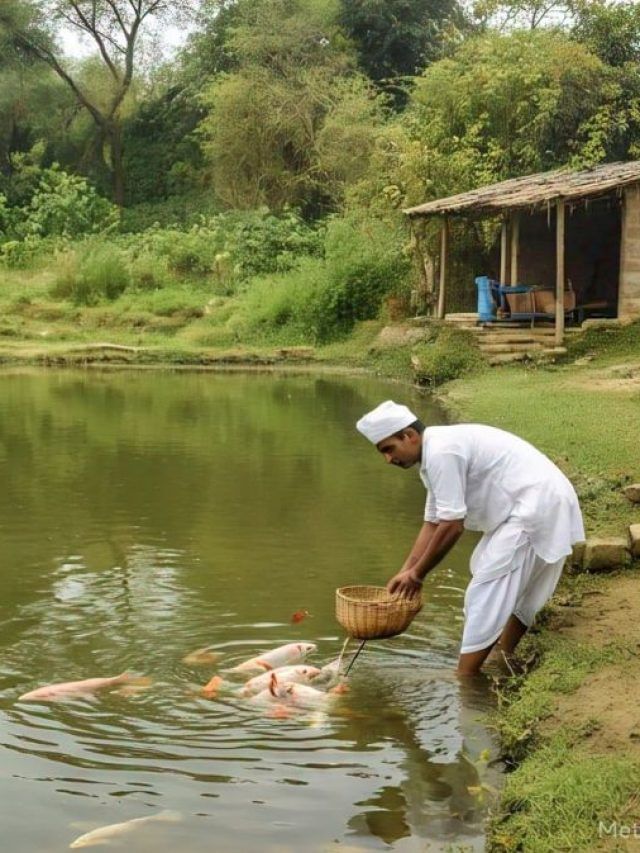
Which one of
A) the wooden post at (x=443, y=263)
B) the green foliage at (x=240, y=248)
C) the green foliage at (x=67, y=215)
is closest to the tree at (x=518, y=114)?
the wooden post at (x=443, y=263)

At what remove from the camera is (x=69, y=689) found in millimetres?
6336

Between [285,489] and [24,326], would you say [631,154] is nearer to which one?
[24,326]

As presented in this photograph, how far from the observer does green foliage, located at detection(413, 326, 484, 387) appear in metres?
20.7

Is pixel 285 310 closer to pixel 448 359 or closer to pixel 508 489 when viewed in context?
pixel 448 359

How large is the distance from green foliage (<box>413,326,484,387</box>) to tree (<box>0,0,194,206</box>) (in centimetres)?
2350

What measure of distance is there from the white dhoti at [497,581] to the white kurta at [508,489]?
0.8 inches

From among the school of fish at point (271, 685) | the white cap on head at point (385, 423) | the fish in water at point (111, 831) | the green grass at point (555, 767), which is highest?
the white cap on head at point (385, 423)

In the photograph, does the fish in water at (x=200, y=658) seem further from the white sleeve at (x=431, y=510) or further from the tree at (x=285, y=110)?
the tree at (x=285, y=110)

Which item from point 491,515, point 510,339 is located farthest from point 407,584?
point 510,339

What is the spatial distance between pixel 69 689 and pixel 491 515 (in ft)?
7.90

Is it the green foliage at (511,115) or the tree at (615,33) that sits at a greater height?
the tree at (615,33)

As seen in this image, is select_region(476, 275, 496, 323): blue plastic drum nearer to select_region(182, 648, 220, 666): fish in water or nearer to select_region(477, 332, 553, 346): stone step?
select_region(477, 332, 553, 346): stone step

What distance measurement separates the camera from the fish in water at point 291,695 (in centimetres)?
612

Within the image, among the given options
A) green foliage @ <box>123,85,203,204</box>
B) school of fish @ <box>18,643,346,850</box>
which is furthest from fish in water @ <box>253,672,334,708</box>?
green foliage @ <box>123,85,203,204</box>
